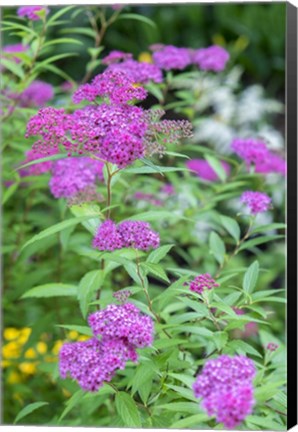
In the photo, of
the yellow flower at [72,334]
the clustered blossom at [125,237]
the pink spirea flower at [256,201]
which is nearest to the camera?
the clustered blossom at [125,237]

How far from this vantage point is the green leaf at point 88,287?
151 cm

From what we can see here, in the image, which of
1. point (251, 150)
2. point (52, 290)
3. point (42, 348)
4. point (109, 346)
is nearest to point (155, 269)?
point (109, 346)

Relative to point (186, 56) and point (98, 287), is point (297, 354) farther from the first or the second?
point (186, 56)

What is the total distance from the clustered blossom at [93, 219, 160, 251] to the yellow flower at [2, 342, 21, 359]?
1276mm

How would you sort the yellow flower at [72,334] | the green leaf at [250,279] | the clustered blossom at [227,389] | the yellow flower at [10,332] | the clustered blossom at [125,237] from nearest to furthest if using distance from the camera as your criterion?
1. the clustered blossom at [227,389]
2. the clustered blossom at [125,237]
3. the green leaf at [250,279]
4. the yellow flower at [72,334]
5. the yellow flower at [10,332]

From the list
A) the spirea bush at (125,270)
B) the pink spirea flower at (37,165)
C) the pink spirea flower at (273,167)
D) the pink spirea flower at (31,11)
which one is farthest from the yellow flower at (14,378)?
the pink spirea flower at (31,11)

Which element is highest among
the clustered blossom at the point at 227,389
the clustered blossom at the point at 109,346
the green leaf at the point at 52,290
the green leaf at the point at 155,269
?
the green leaf at the point at 155,269

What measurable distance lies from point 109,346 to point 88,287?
359mm

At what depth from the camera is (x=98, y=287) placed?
154 centimetres

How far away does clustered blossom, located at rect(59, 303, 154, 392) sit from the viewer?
3.84 feet

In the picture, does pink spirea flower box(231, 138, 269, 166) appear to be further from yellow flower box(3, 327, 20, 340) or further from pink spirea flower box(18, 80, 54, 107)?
yellow flower box(3, 327, 20, 340)

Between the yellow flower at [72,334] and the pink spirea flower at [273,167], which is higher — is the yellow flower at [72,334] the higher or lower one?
the lower one

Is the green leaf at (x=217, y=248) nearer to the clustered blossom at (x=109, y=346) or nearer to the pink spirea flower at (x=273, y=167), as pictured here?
the pink spirea flower at (x=273, y=167)

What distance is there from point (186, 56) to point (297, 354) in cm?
92
